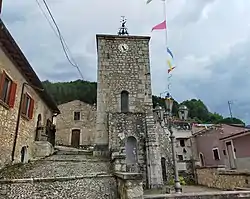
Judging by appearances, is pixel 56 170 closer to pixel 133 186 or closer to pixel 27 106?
pixel 133 186

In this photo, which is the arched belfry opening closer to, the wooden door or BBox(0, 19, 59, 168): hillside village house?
BBox(0, 19, 59, 168): hillside village house

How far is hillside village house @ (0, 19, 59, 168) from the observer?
754 centimetres

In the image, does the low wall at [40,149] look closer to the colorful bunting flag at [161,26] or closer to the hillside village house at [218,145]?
the colorful bunting flag at [161,26]

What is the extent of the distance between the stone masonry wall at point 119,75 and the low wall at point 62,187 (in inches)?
222

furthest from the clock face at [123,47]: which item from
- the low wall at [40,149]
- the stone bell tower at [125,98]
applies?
the low wall at [40,149]

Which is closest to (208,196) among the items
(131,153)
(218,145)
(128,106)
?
(131,153)

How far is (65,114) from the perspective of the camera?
2423 cm

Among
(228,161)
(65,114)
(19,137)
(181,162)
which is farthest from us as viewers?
(65,114)

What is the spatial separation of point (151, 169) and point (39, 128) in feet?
22.2

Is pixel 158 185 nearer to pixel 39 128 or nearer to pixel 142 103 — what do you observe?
pixel 142 103

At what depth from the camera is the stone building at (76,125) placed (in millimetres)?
23453

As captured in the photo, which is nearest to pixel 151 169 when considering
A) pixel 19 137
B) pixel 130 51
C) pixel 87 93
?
pixel 19 137

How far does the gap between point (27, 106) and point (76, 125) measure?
44.9ft

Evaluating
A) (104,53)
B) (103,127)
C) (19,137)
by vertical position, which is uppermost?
(104,53)
